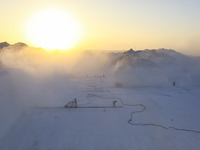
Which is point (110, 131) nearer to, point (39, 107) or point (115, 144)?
point (115, 144)

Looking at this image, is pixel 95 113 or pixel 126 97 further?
pixel 126 97

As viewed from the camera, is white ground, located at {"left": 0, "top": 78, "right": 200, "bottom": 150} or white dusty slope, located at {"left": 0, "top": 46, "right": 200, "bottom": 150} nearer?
white ground, located at {"left": 0, "top": 78, "right": 200, "bottom": 150}

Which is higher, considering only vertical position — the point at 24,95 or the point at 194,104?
the point at 24,95

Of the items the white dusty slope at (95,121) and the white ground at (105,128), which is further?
the white dusty slope at (95,121)

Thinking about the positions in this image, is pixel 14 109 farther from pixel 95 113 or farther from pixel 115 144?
pixel 115 144

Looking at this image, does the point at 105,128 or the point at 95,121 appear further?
the point at 95,121

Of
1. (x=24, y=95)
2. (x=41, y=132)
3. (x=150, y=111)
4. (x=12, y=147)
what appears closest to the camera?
(x=12, y=147)

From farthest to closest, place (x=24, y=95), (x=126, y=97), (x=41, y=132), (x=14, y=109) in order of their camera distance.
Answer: (x=126, y=97) → (x=24, y=95) → (x=14, y=109) → (x=41, y=132)

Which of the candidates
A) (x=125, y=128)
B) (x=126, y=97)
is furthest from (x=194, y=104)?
(x=125, y=128)
